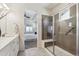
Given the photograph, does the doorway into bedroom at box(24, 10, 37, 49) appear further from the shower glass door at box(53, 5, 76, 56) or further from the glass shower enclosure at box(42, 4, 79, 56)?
the shower glass door at box(53, 5, 76, 56)

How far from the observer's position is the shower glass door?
191cm

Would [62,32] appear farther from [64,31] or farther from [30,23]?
[30,23]

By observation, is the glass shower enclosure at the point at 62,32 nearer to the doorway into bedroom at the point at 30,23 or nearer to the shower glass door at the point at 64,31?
the shower glass door at the point at 64,31

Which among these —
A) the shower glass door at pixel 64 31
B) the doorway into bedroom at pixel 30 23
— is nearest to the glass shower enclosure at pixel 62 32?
the shower glass door at pixel 64 31

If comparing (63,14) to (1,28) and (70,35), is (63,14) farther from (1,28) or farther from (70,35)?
(1,28)

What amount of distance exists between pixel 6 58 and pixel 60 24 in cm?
153

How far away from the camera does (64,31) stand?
2100 millimetres

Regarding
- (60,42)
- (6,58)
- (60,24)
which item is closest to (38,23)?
(60,24)

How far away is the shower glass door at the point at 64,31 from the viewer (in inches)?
75.1

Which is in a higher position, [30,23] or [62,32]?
[30,23]

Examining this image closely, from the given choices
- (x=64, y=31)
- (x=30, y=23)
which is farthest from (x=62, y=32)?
(x=30, y=23)

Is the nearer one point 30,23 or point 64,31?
point 64,31

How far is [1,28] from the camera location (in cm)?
205

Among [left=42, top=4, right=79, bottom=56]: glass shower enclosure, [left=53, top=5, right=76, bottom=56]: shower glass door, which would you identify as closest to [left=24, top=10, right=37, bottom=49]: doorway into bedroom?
[left=42, top=4, right=79, bottom=56]: glass shower enclosure
